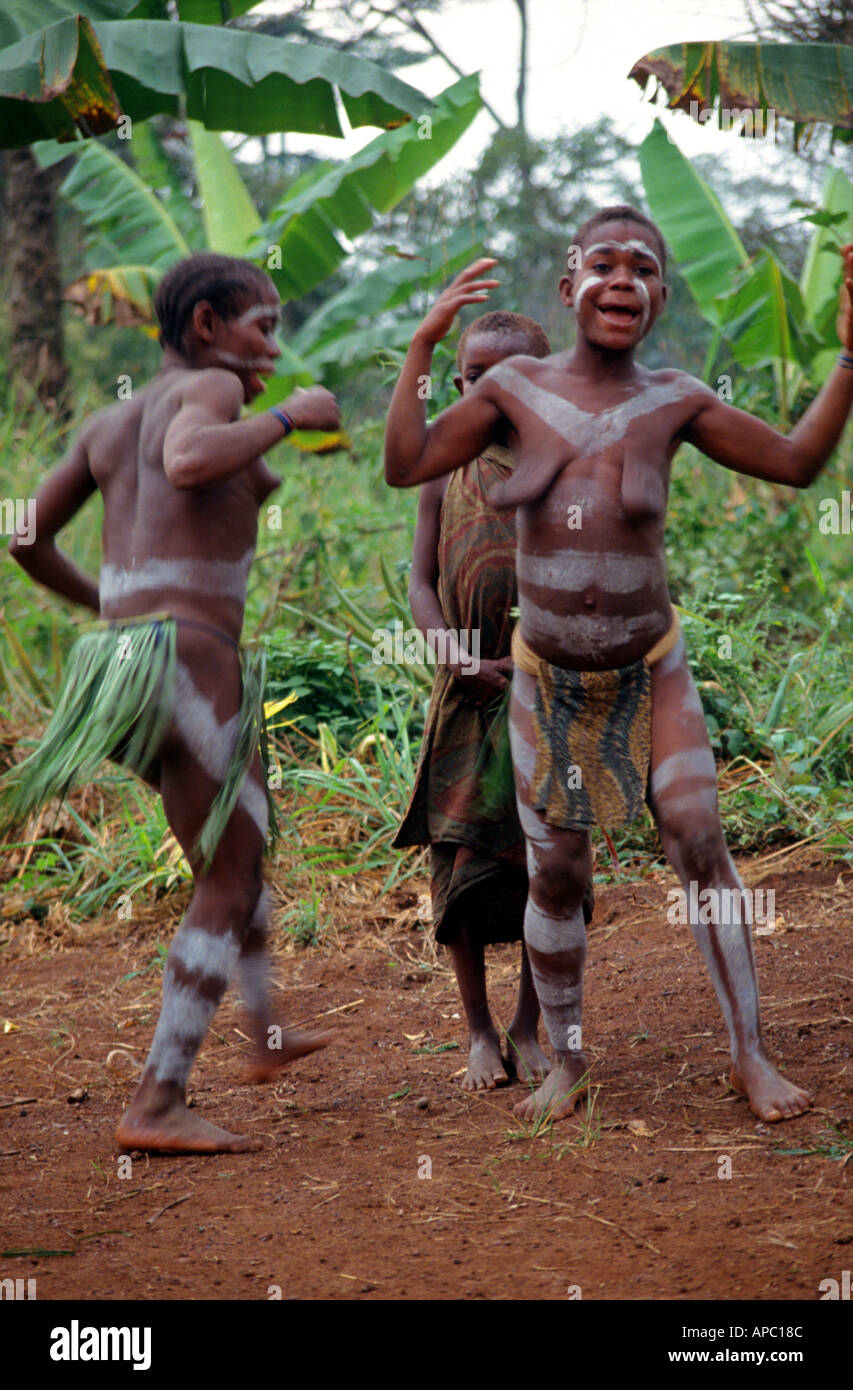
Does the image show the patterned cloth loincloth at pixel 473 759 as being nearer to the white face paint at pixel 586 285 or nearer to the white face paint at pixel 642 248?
the white face paint at pixel 586 285

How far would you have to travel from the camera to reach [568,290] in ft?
9.12

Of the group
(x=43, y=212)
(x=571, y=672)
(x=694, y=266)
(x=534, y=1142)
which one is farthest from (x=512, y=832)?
(x=43, y=212)

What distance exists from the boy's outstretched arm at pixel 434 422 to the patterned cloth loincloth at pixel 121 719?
0.57 metres

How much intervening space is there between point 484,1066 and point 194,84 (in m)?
4.51

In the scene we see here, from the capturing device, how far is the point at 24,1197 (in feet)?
8.30

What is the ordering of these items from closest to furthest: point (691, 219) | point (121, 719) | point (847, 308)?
point (847, 308) → point (121, 719) → point (691, 219)

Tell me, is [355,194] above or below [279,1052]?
above

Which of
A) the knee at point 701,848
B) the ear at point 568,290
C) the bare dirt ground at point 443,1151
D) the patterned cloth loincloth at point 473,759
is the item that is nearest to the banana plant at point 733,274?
the bare dirt ground at point 443,1151

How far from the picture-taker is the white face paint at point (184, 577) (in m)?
2.73

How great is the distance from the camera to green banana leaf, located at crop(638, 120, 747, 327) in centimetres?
739

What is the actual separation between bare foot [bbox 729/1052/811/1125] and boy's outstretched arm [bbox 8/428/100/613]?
1916mm

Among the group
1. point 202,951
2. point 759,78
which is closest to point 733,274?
point 759,78

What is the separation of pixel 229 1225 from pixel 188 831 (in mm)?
817

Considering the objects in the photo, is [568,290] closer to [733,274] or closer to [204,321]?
[204,321]
